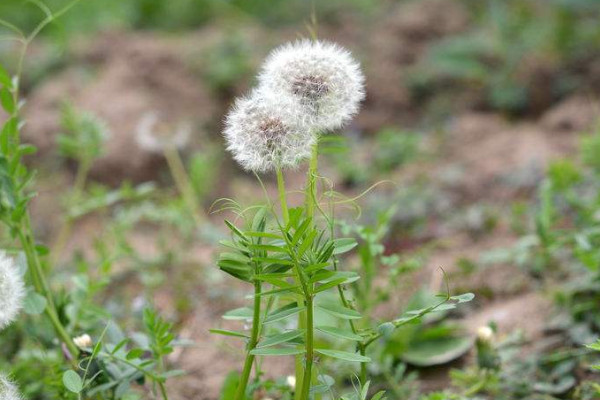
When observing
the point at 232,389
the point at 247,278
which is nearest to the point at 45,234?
the point at 232,389

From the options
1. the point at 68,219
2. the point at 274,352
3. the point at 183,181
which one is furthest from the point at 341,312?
the point at 183,181

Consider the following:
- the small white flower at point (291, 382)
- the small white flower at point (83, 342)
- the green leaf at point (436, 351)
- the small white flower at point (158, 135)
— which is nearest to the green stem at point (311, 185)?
the small white flower at point (291, 382)

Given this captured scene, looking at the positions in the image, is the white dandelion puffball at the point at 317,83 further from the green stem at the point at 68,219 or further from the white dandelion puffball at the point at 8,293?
the green stem at the point at 68,219

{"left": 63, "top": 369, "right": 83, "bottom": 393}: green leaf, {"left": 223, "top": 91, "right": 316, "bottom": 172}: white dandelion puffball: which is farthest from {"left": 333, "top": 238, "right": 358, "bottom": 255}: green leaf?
{"left": 63, "top": 369, "right": 83, "bottom": 393}: green leaf

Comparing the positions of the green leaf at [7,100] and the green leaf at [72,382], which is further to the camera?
the green leaf at [7,100]

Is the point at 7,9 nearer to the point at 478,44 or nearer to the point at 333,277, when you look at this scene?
the point at 478,44

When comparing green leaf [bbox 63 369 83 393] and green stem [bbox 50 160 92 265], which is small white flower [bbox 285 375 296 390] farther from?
green stem [bbox 50 160 92 265]
